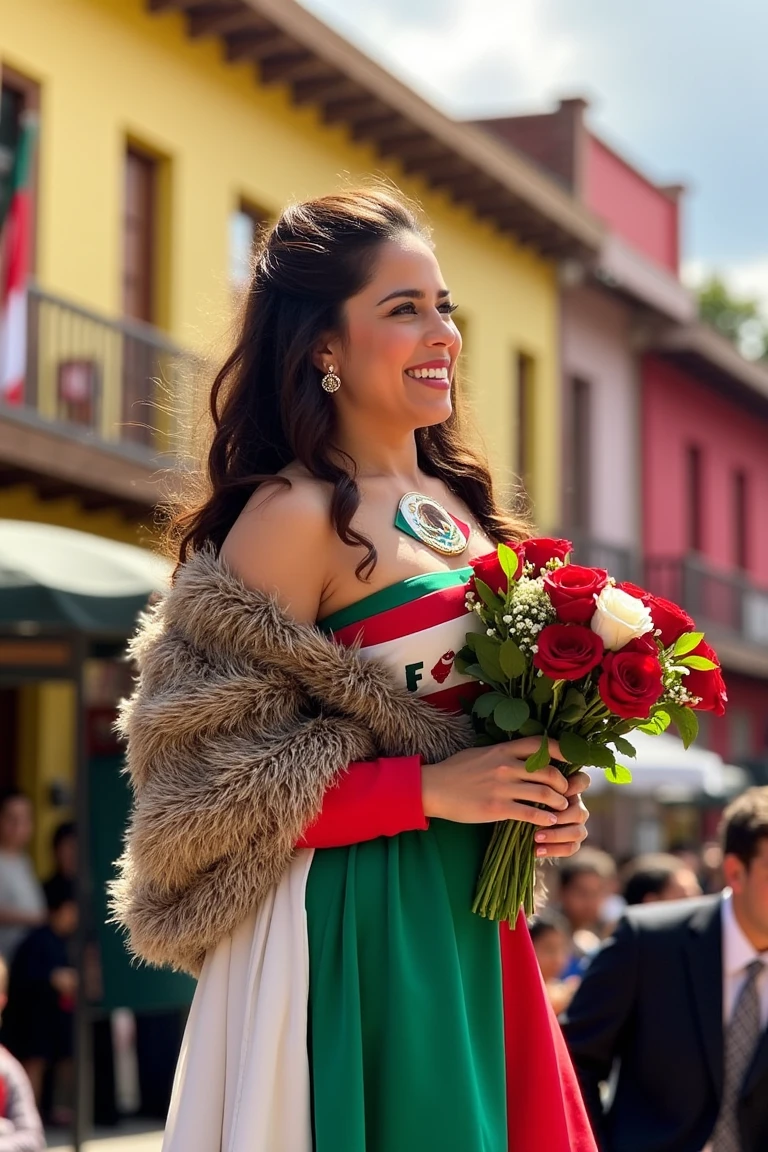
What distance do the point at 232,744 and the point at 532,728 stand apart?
1.51 ft

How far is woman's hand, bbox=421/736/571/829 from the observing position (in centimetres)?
294

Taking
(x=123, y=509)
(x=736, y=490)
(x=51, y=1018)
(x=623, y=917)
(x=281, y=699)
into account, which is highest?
(x=736, y=490)

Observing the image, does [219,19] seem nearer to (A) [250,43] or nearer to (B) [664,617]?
(A) [250,43]

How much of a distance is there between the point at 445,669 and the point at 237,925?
52 cm

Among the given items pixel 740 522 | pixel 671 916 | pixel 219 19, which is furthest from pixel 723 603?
pixel 671 916

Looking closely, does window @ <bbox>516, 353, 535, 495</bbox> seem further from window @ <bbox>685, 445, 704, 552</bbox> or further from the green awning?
the green awning

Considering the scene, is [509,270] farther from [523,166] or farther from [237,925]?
[237,925]

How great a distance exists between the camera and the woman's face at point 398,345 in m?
3.25

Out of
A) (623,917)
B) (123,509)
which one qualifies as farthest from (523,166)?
(623,917)

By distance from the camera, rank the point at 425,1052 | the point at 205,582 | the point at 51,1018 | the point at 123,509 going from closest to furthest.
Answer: the point at 425,1052 → the point at 205,582 → the point at 51,1018 → the point at 123,509

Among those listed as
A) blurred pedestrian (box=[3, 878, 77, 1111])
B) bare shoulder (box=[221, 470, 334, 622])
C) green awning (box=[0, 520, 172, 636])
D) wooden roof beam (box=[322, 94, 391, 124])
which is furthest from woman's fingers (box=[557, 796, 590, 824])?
wooden roof beam (box=[322, 94, 391, 124])

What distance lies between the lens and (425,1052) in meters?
2.92

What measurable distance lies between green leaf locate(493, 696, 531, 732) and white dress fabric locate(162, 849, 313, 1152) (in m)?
0.36

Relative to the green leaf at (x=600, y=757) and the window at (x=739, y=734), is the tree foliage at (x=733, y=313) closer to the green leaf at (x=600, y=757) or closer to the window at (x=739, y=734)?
the window at (x=739, y=734)
